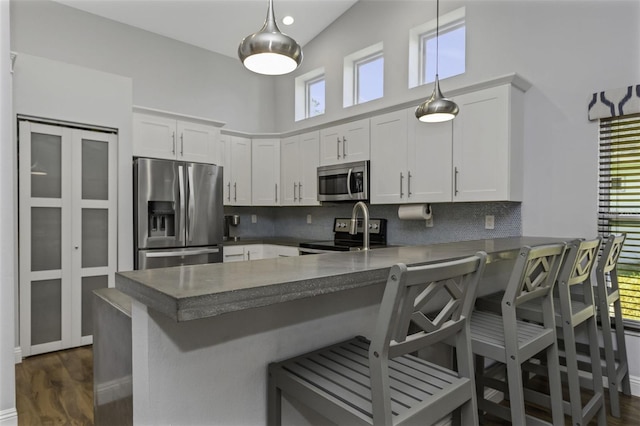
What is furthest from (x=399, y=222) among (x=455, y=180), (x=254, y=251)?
(x=254, y=251)

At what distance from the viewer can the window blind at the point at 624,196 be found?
2623 mm

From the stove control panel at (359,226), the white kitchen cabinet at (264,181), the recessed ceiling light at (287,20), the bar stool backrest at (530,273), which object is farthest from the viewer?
the white kitchen cabinet at (264,181)

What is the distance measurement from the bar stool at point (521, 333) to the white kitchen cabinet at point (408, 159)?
1636 millimetres

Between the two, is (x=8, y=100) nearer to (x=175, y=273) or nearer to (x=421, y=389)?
(x=175, y=273)

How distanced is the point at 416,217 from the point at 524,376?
157 centimetres

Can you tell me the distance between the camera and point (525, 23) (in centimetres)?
313

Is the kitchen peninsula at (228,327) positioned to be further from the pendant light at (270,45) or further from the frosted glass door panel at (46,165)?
the frosted glass door panel at (46,165)

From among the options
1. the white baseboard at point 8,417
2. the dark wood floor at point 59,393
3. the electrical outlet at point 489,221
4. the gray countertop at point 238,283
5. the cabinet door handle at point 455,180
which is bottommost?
the dark wood floor at point 59,393

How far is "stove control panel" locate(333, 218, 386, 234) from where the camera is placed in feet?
13.6

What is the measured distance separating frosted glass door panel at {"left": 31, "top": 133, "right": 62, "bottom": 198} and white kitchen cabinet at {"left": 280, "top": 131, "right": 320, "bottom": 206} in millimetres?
2479

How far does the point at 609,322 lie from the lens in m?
2.33

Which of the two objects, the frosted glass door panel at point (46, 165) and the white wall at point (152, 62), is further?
the white wall at point (152, 62)

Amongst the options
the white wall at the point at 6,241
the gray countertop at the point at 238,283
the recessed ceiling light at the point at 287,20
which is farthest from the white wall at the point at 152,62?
the gray countertop at the point at 238,283

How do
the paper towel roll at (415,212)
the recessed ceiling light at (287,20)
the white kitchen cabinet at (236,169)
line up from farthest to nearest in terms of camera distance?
the white kitchen cabinet at (236,169), the recessed ceiling light at (287,20), the paper towel roll at (415,212)
